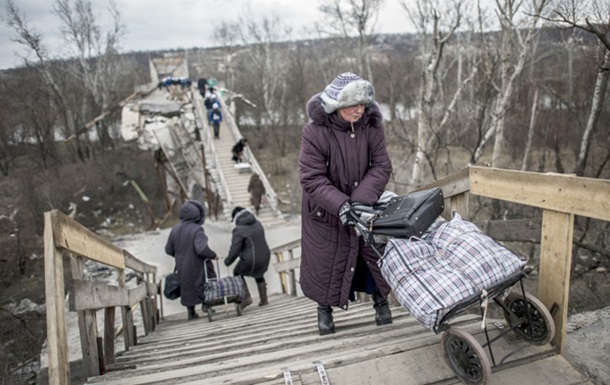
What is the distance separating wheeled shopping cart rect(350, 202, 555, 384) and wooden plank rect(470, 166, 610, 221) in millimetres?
424

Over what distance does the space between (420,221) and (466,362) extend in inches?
29.7

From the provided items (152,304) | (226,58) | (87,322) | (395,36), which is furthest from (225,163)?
(395,36)

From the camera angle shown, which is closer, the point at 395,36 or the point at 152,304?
the point at 152,304

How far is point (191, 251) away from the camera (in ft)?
17.7

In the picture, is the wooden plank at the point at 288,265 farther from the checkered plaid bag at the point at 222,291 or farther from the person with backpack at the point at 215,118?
the person with backpack at the point at 215,118

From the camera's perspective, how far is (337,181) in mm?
2994

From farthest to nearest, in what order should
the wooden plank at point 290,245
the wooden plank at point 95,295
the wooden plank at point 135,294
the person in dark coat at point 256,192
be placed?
1. the person in dark coat at point 256,192
2. the wooden plank at point 290,245
3. the wooden plank at point 135,294
4. the wooden plank at point 95,295

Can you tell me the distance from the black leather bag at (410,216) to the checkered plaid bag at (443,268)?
0.20ft

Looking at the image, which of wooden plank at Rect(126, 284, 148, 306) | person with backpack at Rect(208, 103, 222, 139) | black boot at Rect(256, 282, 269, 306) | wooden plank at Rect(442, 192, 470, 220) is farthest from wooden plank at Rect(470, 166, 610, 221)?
person with backpack at Rect(208, 103, 222, 139)

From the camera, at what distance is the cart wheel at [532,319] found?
2303 millimetres

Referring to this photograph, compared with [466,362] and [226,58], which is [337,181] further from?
[226,58]

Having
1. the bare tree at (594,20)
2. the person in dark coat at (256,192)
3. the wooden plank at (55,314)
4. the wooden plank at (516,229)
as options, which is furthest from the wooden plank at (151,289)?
the person in dark coat at (256,192)

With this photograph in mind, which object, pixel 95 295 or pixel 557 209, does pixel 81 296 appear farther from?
pixel 557 209

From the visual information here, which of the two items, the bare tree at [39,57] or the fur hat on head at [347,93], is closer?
the fur hat on head at [347,93]
